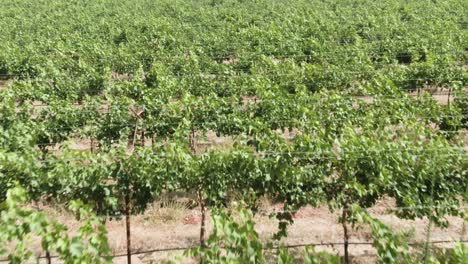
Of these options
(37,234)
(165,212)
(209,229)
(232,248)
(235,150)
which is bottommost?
(209,229)

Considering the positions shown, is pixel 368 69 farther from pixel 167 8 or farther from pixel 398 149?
pixel 167 8

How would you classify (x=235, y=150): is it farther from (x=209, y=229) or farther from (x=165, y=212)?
(x=165, y=212)

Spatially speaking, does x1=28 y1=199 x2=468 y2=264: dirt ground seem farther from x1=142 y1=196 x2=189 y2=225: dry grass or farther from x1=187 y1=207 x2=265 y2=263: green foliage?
x1=187 y1=207 x2=265 y2=263: green foliage

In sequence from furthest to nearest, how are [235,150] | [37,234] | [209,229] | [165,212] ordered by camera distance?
[165,212] < [209,229] < [235,150] < [37,234]

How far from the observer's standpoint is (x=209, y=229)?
27.6ft

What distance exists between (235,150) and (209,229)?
7.90 feet

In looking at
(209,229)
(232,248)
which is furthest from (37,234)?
(209,229)

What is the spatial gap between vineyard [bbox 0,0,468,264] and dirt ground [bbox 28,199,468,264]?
57mm

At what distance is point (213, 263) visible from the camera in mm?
4152

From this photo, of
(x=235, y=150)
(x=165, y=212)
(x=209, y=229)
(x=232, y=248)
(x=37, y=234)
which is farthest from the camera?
(x=165, y=212)

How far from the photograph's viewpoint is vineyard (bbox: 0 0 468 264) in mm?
4836

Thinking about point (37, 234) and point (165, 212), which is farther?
point (165, 212)

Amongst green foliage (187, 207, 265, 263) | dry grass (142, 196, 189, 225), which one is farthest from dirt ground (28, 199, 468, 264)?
green foliage (187, 207, 265, 263)

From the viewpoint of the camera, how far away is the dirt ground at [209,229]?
307 inches
